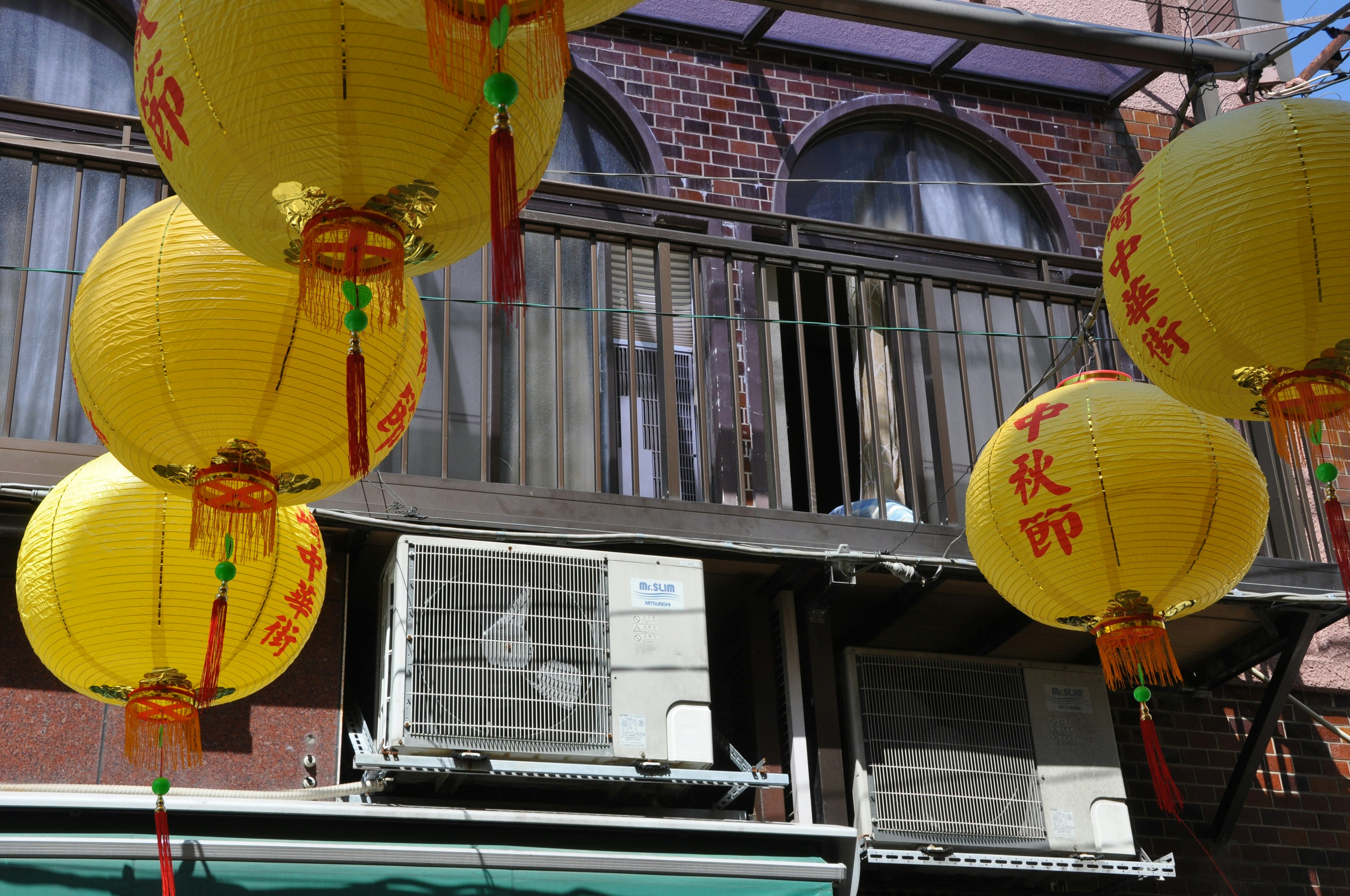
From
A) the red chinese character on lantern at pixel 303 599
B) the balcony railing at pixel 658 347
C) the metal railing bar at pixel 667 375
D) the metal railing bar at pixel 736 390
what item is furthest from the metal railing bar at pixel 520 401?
the red chinese character on lantern at pixel 303 599

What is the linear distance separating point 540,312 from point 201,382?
13.5ft

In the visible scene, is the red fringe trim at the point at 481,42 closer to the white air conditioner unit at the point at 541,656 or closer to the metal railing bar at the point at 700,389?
the white air conditioner unit at the point at 541,656

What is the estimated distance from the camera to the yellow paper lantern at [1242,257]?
11.6ft

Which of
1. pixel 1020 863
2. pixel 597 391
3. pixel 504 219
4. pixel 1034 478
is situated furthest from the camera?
pixel 597 391

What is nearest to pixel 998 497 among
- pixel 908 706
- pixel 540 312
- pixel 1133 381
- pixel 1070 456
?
pixel 1070 456

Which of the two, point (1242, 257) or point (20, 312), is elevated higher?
point (20, 312)

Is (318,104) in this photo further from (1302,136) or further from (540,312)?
(540,312)

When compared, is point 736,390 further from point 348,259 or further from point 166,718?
point 348,259

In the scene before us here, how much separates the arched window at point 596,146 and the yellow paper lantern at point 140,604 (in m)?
4.61

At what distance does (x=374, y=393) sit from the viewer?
3500mm

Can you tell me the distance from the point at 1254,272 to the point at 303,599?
9.28ft

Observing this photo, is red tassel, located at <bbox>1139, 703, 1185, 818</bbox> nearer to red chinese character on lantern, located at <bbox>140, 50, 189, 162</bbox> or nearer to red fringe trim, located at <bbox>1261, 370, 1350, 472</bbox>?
red fringe trim, located at <bbox>1261, 370, 1350, 472</bbox>

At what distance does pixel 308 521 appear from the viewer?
14.6ft

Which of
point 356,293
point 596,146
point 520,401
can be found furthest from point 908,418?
point 356,293
